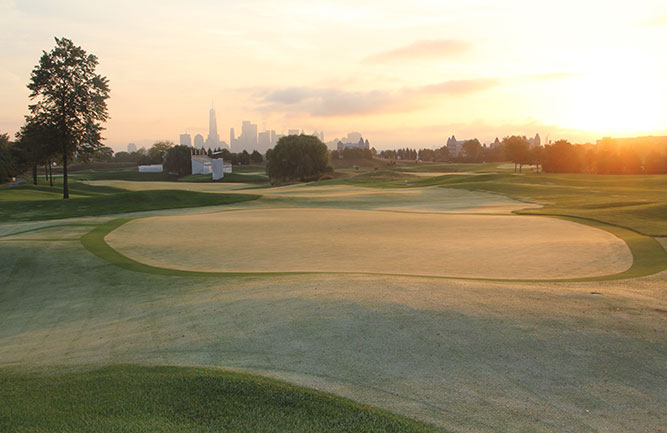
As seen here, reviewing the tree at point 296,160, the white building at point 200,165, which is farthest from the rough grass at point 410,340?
the white building at point 200,165

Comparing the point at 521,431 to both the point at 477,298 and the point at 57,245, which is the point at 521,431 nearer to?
the point at 477,298

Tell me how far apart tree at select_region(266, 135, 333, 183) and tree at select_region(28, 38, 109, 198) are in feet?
163

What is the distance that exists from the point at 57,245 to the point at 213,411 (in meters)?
16.5

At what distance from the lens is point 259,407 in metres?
5.58

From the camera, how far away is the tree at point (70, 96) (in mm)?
42062

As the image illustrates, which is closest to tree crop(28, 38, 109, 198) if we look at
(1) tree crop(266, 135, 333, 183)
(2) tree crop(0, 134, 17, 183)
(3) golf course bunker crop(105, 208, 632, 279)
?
(3) golf course bunker crop(105, 208, 632, 279)

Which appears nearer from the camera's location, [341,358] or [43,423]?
[43,423]

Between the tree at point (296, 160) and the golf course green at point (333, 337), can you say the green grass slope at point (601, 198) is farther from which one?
the tree at point (296, 160)

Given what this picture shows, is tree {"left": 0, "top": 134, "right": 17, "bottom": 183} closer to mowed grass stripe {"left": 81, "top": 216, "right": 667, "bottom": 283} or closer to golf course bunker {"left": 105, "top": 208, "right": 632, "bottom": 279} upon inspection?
golf course bunker {"left": 105, "top": 208, "right": 632, "bottom": 279}

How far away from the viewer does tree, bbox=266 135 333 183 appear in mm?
92312

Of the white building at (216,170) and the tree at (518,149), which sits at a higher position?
the tree at (518,149)

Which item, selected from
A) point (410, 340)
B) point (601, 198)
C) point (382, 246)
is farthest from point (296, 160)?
point (410, 340)

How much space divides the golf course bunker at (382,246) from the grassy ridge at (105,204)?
11.3 metres

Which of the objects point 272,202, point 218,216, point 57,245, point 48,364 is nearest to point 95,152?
point 272,202
